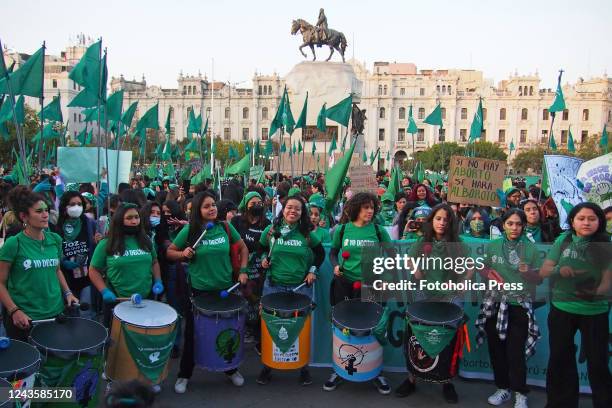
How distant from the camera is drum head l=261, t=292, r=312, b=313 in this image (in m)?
4.16

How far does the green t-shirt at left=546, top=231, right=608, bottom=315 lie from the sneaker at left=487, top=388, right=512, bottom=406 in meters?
0.89

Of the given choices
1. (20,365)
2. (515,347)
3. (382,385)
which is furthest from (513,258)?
(20,365)

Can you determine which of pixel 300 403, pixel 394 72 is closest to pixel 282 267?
pixel 300 403

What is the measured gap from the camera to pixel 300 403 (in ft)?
13.4

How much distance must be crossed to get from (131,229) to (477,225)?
328cm

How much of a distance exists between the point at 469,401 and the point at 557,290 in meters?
1.16

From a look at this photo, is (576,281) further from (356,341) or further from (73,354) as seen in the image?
(73,354)

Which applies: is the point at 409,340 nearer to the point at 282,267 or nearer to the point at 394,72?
the point at 282,267

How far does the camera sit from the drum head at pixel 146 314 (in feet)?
11.6

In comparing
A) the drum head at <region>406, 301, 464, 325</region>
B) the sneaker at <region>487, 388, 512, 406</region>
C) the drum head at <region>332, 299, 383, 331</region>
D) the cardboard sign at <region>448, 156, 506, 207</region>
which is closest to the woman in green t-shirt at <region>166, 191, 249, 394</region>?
the drum head at <region>332, 299, 383, 331</region>

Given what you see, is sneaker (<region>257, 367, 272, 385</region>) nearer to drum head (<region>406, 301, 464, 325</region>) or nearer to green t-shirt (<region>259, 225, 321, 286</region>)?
green t-shirt (<region>259, 225, 321, 286</region>)

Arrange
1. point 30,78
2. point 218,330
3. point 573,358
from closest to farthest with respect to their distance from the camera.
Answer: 1. point 573,358
2. point 218,330
3. point 30,78

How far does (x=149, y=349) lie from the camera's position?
11.6 feet

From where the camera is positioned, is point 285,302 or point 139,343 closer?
point 139,343
